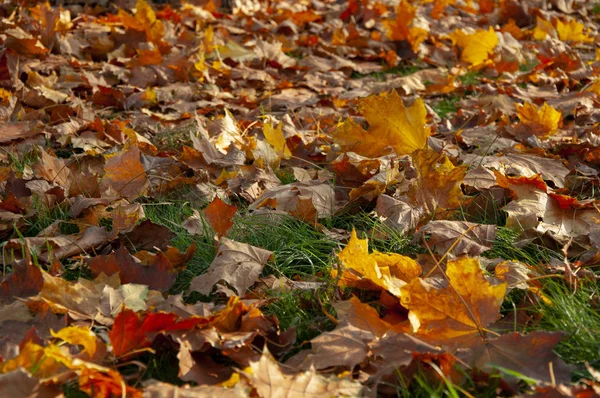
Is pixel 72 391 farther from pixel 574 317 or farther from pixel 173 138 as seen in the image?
pixel 173 138

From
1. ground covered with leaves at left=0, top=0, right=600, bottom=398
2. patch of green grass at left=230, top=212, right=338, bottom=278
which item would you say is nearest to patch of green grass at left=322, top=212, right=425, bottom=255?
ground covered with leaves at left=0, top=0, right=600, bottom=398

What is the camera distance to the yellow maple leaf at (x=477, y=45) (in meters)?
4.34

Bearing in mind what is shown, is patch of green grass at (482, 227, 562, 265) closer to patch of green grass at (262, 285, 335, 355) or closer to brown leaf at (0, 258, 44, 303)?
patch of green grass at (262, 285, 335, 355)

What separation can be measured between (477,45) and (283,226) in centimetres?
279

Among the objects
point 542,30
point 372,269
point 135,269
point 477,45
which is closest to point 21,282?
point 135,269

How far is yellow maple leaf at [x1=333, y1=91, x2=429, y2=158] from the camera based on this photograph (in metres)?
2.32

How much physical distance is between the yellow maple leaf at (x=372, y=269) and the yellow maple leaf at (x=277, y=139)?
3.27 feet

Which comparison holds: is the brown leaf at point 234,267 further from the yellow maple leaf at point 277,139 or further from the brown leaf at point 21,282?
the yellow maple leaf at point 277,139

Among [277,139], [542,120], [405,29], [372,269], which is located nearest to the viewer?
[372,269]

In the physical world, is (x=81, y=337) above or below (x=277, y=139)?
above

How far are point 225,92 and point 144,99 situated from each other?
0.49m

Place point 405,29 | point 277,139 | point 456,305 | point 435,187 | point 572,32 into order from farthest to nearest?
1. point 572,32
2. point 405,29
3. point 277,139
4. point 435,187
5. point 456,305

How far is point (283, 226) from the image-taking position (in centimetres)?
209

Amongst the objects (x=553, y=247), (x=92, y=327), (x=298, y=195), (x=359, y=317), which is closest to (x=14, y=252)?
(x=92, y=327)
